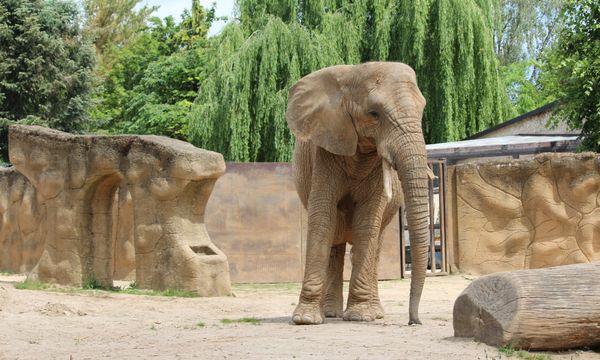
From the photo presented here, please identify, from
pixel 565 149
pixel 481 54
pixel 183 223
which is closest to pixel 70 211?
pixel 183 223

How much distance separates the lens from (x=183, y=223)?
13984 millimetres

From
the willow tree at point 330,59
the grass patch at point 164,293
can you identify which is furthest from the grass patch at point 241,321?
the willow tree at point 330,59

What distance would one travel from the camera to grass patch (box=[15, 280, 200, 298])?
13609mm

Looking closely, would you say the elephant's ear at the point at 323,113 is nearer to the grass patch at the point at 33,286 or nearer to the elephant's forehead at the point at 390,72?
the elephant's forehead at the point at 390,72

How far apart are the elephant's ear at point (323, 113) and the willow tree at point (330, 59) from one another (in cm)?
1361

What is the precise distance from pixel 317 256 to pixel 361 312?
85cm

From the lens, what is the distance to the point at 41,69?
31.4 m

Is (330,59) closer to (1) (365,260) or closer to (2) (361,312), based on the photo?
(1) (365,260)

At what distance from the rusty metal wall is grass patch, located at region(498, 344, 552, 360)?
937 centimetres

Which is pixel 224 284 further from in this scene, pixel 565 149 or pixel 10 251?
pixel 565 149

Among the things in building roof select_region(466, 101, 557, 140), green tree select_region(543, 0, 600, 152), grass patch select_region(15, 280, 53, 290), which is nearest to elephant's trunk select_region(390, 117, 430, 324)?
grass patch select_region(15, 280, 53, 290)

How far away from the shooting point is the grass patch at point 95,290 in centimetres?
1361

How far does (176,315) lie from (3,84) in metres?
20.8

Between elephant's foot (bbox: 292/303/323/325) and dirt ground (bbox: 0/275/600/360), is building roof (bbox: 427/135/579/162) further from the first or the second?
elephant's foot (bbox: 292/303/323/325)
